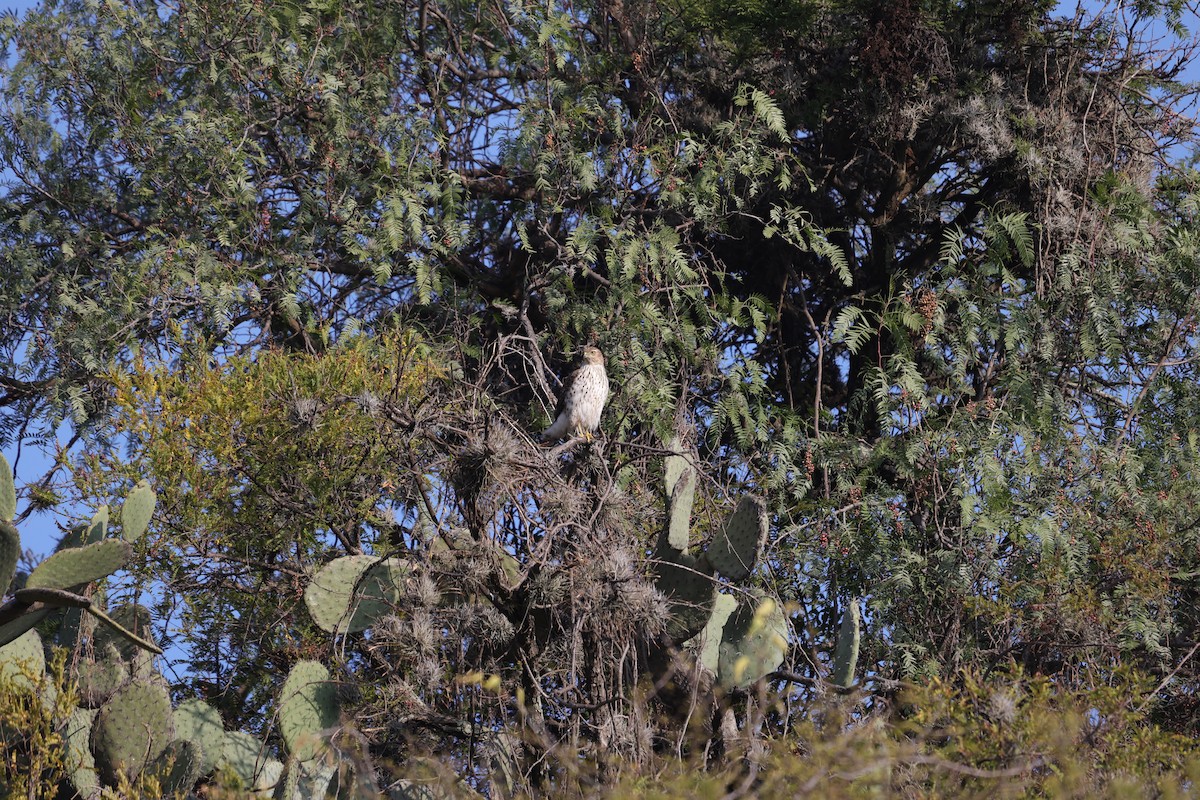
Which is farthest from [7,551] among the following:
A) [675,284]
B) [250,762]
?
[675,284]

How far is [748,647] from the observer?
5.86 metres

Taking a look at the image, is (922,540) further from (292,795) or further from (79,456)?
(79,456)

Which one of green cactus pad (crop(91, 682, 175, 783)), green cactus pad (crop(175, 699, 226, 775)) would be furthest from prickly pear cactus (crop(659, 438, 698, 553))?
green cactus pad (crop(91, 682, 175, 783))

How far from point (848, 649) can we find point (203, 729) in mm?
2666

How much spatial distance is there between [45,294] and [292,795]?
4371 mm

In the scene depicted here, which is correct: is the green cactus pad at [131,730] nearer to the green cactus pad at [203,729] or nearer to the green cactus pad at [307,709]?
the green cactus pad at [203,729]

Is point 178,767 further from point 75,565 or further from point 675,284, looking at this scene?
point 675,284

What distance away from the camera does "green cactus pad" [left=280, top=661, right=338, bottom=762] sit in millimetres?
5477

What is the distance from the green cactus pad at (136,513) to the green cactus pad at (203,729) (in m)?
0.74

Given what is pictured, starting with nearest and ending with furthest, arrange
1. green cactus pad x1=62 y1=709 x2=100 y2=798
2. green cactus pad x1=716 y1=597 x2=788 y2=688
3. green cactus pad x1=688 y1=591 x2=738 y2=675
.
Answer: green cactus pad x1=62 y1=709 x2=100 y2=798, green cactus pad x1=716 y1=597 x2=788 y2=688, green cactus pad x1=688 y1=591 x2=738 y2=675

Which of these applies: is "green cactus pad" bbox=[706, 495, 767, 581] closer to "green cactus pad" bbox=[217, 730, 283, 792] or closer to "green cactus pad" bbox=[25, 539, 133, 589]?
"green cactus pad" bbox=[217, 730, 283, 792]

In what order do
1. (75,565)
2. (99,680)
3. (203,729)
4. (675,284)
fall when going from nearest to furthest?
(75,565) → (99,680) → (203,729) → (675,284)

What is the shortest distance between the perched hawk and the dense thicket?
122 millimetres

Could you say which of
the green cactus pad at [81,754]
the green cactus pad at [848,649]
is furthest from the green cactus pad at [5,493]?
the green cactus pad at [848,649]
